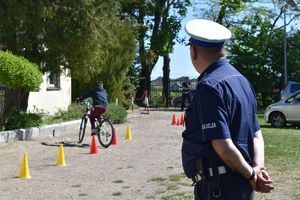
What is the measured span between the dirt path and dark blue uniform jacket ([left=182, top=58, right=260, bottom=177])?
14.4 feet

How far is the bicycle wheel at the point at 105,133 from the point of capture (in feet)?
45.0

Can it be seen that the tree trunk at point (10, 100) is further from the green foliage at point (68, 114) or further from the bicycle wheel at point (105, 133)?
the bicycle wheel at point (105, 133)

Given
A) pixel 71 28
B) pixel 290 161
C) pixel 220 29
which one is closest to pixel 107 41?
pixel 71 28

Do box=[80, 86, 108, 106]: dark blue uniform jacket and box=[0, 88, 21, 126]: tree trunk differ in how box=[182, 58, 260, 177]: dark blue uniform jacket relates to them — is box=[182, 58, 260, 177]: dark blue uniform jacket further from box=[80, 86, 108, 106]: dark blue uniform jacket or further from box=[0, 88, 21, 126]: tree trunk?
box=[0, 88, 21, 126]: tree trunk

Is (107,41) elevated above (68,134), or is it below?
above

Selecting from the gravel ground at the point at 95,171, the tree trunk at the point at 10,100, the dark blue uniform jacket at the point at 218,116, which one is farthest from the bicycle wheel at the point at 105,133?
the dark blue uniform jacket at the point at 218,116

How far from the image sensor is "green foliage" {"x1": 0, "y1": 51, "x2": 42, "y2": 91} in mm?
14472

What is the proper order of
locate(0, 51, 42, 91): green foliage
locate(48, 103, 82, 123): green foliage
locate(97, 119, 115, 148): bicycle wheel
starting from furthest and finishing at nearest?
locate(48, 103, 82, 123): green foliage
locate(0, 51, 42, 91): green foliage
locate(97, 119, 115, 148): bicycle wheel

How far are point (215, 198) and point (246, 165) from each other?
277mm

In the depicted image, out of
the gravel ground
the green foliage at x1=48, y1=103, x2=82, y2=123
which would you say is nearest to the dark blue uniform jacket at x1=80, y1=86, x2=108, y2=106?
the gravel ground

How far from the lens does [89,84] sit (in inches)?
1024

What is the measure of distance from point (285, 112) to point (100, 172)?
1391 centimetres

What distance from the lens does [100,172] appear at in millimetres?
10086

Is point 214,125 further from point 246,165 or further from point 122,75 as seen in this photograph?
point 122,75
